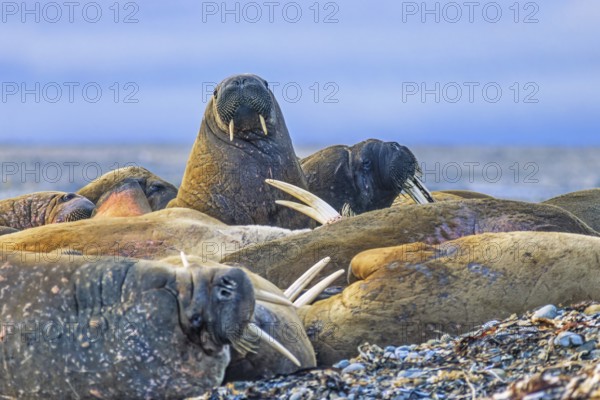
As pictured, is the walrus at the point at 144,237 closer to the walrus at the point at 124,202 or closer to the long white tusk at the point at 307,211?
the long white tusk at the point at 307,211

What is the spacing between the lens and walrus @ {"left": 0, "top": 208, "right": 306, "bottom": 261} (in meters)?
8.78

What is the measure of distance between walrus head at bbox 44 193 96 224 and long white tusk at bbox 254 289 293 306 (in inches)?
210

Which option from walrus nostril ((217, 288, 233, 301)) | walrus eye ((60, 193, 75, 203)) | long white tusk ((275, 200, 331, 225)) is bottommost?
walrus eye ((60, 193, 75, 203))

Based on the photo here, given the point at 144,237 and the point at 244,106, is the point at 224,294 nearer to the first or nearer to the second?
the point at 144,237

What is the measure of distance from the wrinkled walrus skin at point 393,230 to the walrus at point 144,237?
485 mm

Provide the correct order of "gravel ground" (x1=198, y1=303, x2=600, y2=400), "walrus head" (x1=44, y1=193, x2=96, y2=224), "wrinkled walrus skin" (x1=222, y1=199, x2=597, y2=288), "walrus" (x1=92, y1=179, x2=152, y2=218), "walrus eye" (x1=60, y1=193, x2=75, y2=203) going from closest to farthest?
"gravel ground" (x1=198, y1=303, x2=600, y2=400)
"wrinkled walrus skin" (x1=222, y1=199, x2=597, y2=288)
"walrus" (x1=92, y1=179, x2=152, y2=218)
"walrus head" (x1=44, y1=193, x2=96, y2=224)
"walrus eye" (x1=60, y1=193, x2=75, y2=203)

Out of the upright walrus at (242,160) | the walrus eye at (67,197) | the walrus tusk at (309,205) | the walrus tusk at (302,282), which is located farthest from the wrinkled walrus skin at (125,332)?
the walrus eye at (67,197)

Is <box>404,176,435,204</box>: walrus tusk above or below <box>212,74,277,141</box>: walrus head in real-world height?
below

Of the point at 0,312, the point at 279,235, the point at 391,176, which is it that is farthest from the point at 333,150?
the point at 0,312

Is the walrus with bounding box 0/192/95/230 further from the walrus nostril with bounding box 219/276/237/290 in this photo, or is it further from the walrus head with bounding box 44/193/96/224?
the walrus nostril with bounding box 219/276/237/290

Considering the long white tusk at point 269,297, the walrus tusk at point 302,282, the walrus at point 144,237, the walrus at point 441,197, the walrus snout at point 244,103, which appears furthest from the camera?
the walrus at point 441,197

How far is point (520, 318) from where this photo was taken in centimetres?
707

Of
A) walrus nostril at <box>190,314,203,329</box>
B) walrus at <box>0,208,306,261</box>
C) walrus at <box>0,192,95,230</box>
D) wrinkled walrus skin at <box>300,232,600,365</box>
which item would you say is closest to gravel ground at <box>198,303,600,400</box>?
wrinkled walrus skin at <box>300,232,600,365</box>

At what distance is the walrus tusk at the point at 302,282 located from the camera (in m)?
7.52
